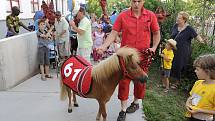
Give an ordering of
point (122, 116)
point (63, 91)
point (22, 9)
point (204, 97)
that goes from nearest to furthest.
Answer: point (204, 97) → point (122, 116) → point (63, 91) → point (22, 9)

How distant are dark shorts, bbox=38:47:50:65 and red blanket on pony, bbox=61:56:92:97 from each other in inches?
105

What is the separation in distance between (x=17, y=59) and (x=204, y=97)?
446 cm

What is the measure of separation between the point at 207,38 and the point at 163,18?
5.57 feet

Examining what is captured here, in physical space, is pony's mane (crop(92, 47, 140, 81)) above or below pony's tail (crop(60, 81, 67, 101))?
above

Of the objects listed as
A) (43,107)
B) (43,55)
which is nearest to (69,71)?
(43,107)

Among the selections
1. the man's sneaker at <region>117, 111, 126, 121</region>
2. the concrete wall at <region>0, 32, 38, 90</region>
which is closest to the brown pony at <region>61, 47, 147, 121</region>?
the man's sneaker at <region>117, 111, 126, 121</region>

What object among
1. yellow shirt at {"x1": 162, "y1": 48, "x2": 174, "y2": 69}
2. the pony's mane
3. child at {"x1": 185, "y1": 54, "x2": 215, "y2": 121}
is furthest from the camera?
yellow shirt at {"x1": 162, "y1": 48, "x2": 174, "y2": 69}

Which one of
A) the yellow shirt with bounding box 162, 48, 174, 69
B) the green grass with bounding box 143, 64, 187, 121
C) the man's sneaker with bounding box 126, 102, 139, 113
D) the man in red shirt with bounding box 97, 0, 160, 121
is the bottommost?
the green grass with bounding box 143, 64, 187, 121

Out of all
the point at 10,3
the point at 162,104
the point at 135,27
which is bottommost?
the point at 162,104

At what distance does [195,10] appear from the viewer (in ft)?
26.2

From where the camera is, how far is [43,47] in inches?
265

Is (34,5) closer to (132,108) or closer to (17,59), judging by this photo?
(17,59)

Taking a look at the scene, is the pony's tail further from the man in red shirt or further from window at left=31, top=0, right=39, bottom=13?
window at left=31, top=0, right=39, bottom=13

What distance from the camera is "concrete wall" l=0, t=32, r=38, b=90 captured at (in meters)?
5.61
